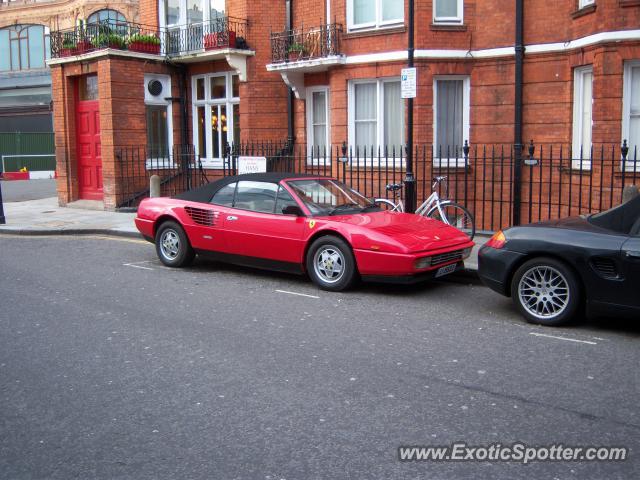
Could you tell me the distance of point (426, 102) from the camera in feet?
51.1

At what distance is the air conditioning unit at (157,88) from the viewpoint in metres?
19.6

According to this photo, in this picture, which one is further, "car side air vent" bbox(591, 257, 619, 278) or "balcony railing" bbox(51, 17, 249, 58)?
"balcony railing" bbox(51, 17, 249, 58)

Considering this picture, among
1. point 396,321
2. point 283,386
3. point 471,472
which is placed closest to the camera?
point 471,472

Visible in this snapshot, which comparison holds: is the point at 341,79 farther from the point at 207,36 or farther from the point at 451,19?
the point at 207,36

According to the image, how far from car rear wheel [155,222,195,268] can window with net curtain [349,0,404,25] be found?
26.1ft

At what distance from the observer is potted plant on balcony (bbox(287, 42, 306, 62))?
1733 cm

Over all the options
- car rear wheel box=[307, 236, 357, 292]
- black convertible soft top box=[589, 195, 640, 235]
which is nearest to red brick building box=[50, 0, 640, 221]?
car rear wheel box=[307, 236, 357, 292]

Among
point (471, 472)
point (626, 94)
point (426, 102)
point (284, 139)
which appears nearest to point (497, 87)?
point (426, 102)

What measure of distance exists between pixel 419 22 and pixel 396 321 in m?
9.61

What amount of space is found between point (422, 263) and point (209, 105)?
13.4 m

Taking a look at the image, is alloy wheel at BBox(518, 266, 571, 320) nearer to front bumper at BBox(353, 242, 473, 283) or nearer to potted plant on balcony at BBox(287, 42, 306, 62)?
front bumper at BBox(353, 242, 473, 283)

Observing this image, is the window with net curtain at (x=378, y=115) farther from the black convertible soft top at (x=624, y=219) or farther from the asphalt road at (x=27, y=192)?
the asphalt road at (x=27, y=192)

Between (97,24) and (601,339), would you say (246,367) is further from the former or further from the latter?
(97,24)
